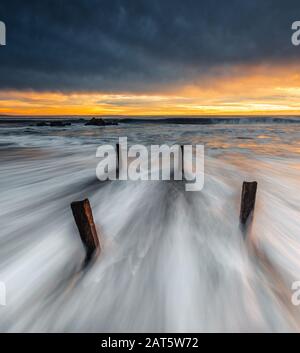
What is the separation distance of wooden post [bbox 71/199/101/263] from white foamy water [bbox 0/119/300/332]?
7.3 inches

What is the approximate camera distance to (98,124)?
46125mm

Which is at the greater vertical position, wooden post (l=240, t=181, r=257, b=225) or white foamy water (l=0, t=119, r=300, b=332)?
wooden post (l=240, t=181, r=257, b=225)

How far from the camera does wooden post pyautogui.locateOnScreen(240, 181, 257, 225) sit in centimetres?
453

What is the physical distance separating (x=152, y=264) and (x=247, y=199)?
7.43 feet

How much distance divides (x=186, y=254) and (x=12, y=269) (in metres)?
3.07

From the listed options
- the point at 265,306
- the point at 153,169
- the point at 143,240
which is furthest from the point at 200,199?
the point at 153,169

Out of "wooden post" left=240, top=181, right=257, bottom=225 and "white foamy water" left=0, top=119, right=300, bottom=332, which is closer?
"white foamy water" left=0, top=119, right=300, bottom=332

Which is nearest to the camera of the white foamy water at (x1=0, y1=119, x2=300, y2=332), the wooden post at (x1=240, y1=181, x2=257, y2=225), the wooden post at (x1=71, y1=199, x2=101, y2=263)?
the white foamy water at (x1=0, y1=119, x2=300, y2=332)

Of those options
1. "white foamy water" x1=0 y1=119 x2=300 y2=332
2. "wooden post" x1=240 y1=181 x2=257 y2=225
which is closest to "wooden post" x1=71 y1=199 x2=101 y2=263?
"white foamy water" x1=0 y1=119 x2=300 y2=332

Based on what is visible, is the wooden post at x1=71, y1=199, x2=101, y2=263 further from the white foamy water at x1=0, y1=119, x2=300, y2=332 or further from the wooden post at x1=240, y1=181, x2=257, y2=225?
the wooden post at x1=240, y1=181, x2=257, y2=225

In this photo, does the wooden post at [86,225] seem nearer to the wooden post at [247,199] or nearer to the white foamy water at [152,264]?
the white foamy water at [152,264]

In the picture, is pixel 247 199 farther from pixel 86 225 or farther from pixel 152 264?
pixel 86 225

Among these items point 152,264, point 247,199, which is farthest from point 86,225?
point 247,199

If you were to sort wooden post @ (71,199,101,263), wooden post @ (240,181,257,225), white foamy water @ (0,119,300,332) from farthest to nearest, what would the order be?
wooden post @ (240,181,257,225)
wooden post @ (71,199,101,263)
white foamy water @ (0,119,300,332)
